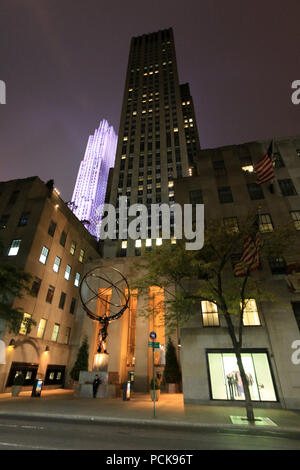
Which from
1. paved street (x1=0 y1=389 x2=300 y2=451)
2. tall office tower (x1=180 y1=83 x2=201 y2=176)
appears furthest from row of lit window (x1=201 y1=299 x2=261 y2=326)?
tall office tower (x1=180 y1=83 x2=201 y2=176)

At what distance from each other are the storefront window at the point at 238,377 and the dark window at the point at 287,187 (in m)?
15.2

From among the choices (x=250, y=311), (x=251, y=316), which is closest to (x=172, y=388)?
(x=251, y=316)

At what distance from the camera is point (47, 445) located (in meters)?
6.82

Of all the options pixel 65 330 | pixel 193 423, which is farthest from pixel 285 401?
pixel 65 330

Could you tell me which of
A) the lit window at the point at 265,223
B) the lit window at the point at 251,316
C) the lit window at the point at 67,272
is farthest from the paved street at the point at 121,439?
the lit window at the point at 67,272

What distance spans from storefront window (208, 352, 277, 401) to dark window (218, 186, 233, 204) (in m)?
14.1

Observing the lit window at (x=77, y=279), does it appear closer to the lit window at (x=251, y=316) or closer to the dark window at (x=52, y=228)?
the dark window at (x=52, y=228)

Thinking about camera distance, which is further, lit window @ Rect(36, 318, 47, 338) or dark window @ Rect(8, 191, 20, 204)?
dark window @ Rect(8, 191, 20, 204)

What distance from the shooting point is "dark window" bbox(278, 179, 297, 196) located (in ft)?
74.5

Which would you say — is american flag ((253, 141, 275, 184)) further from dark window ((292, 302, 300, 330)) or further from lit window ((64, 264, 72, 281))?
lit window ((64, 264, 72, 281))

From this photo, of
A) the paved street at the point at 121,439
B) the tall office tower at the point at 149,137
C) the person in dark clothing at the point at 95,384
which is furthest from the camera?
the tall office tower at the point at 149,137

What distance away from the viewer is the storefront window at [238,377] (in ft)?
51.5

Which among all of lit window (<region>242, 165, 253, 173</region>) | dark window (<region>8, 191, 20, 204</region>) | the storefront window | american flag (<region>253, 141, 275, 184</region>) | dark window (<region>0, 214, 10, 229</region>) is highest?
dark window (<region>8, 191, 20, 204</region>)
